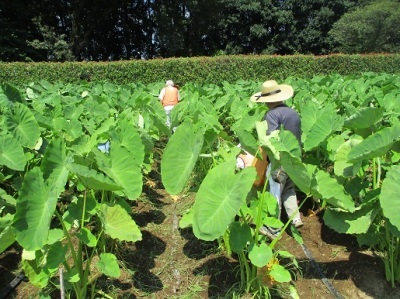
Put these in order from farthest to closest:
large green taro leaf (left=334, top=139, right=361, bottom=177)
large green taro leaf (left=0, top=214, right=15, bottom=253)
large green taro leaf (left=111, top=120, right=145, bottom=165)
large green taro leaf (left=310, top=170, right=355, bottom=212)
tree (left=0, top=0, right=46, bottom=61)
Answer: tree (left=0, top=0, right=46, bottom=61), large green taro leaf (left=111, top=120, right=145, bottom=165), large green taro leaf (left=334, top=139, right=361, bottom=177), large green taro leaf (left=310, top=170, right=355, bottom=212), large green taro leaf (left=0, top=214, right=15, bottom=253)

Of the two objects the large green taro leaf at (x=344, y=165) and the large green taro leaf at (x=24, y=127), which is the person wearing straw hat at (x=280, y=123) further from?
the large green taro leaf at (x=24, y=127)

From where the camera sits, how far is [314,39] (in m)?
30.0

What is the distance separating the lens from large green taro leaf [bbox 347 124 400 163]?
2246 millimetres

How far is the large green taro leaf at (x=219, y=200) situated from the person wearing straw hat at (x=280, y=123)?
113 cm

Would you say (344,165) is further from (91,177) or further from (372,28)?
(372,28)

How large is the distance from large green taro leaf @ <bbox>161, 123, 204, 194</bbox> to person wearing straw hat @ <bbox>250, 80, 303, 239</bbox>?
3.31ft

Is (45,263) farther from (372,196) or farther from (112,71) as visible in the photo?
(112,71)

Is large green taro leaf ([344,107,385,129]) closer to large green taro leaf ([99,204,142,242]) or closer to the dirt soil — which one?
the dirt soil

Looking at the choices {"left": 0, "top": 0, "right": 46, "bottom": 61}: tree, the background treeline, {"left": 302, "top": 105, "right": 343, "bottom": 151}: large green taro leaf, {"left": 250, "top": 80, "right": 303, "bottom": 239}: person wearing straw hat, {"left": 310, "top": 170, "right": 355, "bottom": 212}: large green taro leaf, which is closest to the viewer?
{"left": 310, "top": 170, "right": 355, "bottom": 212}: large green taro leaf

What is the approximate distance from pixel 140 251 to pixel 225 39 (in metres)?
28.5

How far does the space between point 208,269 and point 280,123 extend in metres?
1.28

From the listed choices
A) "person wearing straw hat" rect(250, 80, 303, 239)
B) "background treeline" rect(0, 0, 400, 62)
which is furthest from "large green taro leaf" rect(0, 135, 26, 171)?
"background treeline" rect(0, 0, 400, 62)

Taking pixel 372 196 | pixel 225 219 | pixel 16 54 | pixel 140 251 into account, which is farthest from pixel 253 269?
pixel 16 54

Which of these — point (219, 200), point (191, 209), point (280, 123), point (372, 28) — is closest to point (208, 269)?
point (191, 209)
